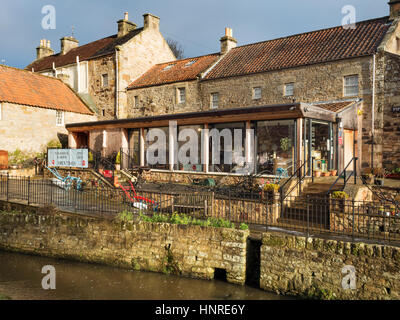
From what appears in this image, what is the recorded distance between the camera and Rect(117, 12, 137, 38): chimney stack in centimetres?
3070

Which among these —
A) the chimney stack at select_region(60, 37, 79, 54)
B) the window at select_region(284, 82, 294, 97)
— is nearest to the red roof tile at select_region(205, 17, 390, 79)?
the window at select_region(284, 82, 294, 97)

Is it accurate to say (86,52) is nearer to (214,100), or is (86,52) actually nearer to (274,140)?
(214,100)

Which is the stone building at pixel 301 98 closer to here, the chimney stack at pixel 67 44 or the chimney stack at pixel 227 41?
the chimney stack at pixel 227 41

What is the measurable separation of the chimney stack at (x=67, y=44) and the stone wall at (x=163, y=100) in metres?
11.6

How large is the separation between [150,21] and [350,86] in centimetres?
1790

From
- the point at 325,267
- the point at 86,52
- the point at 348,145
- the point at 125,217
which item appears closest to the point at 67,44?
the point at 86,52

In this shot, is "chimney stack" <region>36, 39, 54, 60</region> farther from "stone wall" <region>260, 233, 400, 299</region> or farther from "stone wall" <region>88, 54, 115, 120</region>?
"stone wall" <region>260, 233, 400, 299</region>

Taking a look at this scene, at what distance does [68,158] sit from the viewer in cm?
1992

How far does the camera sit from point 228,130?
20609mm

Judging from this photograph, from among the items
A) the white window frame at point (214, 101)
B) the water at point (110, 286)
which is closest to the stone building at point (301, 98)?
the white window frame at point (214, 101)
